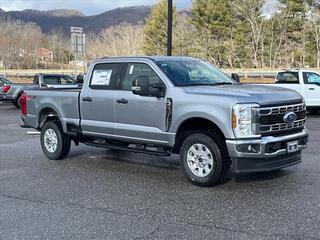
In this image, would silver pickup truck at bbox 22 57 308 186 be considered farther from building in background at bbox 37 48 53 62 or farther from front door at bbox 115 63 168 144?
building in background at bbox 37 48 53 62

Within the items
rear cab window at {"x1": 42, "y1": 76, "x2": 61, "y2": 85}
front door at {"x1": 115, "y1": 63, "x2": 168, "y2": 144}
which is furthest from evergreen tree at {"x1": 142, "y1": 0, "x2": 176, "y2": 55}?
front door at {"x1": 115, "y1": 63, "x2": 168, "y2": 144}

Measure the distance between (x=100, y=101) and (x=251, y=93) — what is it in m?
2.82

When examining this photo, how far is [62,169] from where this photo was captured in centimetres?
838

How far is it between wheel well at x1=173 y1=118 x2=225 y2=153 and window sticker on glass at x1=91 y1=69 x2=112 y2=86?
1.79 m

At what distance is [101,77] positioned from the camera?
841 cm

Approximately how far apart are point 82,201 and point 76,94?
2.98m

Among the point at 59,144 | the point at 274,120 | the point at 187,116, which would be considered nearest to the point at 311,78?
the point at 59,144

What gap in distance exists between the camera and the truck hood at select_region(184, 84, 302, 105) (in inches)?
254

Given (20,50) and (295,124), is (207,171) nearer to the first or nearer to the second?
(295,124)

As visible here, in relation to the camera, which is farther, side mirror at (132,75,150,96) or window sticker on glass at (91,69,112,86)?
window sticker on glass at (91,69,112,86)

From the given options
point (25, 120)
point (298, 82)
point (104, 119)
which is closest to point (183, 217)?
point (104, 119)

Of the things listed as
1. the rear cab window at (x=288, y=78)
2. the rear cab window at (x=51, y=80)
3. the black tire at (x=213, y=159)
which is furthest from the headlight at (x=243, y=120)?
the rear cab window at (x=51, y=80)

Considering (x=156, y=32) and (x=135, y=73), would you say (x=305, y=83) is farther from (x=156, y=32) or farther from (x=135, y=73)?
(x=156, y=32)

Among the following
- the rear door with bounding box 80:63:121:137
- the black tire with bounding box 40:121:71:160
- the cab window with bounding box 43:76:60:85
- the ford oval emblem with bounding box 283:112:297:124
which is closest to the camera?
the ford oval emblem with bounding box 283:112:297:124
